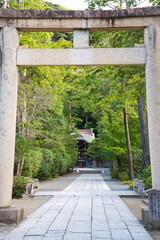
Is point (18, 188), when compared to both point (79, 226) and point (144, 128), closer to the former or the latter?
point (79, 226)

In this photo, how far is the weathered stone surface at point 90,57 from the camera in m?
5.70

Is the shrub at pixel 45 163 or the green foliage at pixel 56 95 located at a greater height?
A: the green foliage at pixel 56 95

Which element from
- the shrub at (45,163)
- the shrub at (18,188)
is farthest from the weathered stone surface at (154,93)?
the shrub at (45,163)

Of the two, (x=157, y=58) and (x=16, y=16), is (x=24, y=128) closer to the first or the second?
(x=16, y=16)

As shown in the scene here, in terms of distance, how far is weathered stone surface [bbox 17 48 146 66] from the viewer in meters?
5.70

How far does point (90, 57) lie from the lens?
5719mm

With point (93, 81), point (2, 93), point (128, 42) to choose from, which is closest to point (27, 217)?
point (2, 93)

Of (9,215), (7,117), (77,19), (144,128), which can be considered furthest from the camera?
(144,128)

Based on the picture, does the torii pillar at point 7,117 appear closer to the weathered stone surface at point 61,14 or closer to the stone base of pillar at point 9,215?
the stone base of pillar at point 9,215

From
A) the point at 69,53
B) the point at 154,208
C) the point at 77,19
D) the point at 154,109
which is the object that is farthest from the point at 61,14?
the point at 154,208

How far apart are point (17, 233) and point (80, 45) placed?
4.74 meters

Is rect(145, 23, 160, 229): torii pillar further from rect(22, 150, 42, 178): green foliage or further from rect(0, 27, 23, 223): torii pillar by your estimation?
rect(22, 150, 42, 178): green foliage

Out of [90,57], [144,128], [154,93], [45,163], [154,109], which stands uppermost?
[90,57]

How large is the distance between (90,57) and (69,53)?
56cm
